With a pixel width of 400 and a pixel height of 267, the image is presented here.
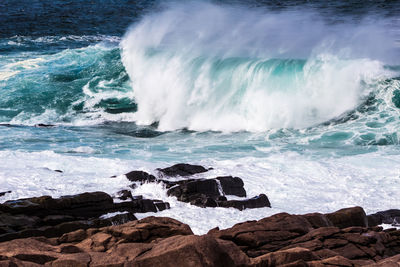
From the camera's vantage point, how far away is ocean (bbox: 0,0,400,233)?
417 inches

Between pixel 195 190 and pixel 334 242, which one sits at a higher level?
pixel 334 242

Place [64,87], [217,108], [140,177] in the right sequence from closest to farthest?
[140,177] < [217,108] < [64,87]

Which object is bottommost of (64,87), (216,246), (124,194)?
(64,87)

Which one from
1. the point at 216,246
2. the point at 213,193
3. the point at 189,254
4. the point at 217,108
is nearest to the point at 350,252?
the point at 216,246

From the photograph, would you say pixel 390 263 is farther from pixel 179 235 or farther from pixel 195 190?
pixel 195 190

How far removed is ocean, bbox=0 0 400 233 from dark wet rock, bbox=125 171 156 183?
147 mm

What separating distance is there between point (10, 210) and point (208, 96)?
1152 centimetres

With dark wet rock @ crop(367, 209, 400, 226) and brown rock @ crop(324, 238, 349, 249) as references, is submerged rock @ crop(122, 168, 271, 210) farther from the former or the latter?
brown rock @ crop(324, 238, 349, 249)

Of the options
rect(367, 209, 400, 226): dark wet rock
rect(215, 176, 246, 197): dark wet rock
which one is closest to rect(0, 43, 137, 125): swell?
rect(215, 176, 246, 197): dark wet rock

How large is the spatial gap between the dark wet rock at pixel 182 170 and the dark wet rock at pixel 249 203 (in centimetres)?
138

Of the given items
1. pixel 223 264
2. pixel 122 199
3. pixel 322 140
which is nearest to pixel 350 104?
pixel 322 140

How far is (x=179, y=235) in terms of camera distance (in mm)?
5707

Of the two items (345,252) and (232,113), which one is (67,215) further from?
(232,113)

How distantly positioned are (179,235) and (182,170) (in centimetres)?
456
